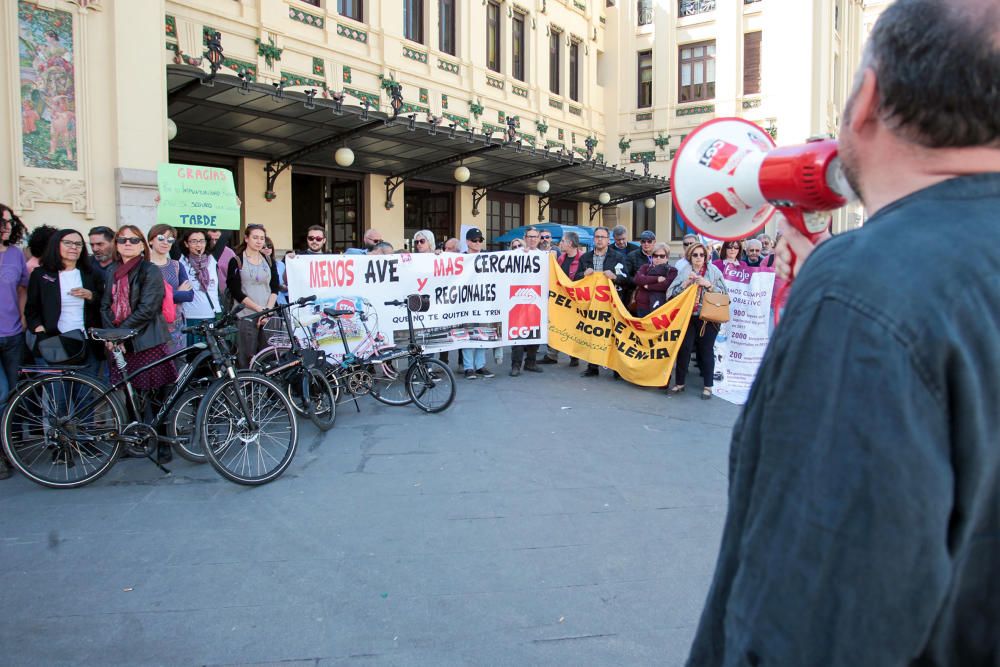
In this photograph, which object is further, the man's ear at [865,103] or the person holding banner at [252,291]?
the person holding banner at [252,291]

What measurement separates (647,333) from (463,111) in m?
11.4

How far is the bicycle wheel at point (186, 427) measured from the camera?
17.7 ft

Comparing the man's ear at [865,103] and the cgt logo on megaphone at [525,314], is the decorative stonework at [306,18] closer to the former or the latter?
the cgt logo on megaphone at [525,314]

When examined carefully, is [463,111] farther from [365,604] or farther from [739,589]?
[739,589]

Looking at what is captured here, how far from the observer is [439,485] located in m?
5.12

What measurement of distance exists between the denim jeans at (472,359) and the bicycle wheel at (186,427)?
423cm

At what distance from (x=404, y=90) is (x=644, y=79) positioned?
41.1 feet

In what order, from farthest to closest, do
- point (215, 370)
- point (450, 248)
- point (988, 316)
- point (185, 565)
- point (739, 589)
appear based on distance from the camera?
1. point (450, 248)
2. point (215, 370)
3. point (185, 565)
4. point (739, 589)
5. point (988, 316)

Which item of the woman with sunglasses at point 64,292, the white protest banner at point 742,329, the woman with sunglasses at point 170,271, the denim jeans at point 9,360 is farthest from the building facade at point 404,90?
the white protest banner at point 742,329

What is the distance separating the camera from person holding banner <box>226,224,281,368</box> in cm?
725

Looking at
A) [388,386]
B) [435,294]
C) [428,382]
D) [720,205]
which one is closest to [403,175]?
[435,294]

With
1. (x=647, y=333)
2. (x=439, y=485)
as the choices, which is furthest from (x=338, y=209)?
(x=439, y=485)

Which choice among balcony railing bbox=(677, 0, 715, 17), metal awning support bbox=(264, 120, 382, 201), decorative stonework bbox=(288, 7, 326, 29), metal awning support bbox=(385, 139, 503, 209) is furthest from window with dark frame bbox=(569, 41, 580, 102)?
metal awning support bbox=(264, 120, 382, 201)

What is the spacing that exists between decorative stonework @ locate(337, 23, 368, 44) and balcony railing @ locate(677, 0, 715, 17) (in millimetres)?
14314
